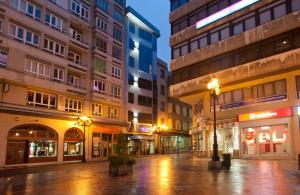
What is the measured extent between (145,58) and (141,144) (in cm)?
1542

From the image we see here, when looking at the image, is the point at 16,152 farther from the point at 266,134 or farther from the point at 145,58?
the point at 145,58

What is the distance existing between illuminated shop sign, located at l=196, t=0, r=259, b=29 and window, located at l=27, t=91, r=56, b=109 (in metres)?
18.2

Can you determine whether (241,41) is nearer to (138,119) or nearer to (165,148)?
(138,119)

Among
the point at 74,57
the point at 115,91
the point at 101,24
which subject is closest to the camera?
the point at 74,57

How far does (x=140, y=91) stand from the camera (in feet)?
175

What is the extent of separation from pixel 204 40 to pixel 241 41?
523 cm

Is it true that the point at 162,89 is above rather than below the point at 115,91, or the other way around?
above

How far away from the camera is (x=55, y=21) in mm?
34875

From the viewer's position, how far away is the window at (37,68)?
101 feet

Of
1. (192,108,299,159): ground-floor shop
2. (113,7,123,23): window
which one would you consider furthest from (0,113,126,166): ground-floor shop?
(113,7,123,23): window

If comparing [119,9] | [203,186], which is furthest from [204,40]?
[203,186]

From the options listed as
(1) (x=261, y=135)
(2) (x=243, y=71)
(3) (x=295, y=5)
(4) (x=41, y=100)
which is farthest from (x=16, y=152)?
(3) (x=295, y=5)

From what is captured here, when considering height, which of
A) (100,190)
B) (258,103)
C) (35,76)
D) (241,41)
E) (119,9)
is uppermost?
(119,9)

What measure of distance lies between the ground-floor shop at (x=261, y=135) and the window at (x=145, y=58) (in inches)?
982
